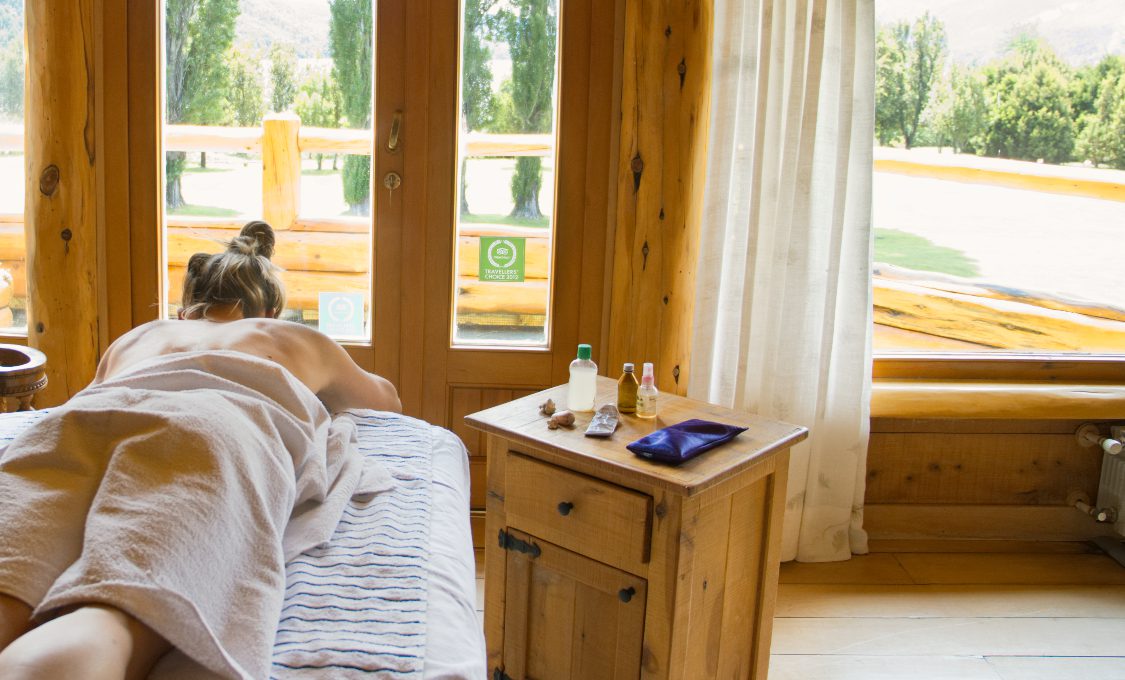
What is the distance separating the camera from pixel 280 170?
2.93m

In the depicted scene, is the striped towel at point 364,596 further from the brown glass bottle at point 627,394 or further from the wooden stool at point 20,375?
the wooden stool at point 20,375

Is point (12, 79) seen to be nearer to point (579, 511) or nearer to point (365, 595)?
point (579, 511)

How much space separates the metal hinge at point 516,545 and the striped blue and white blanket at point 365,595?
0.29 m

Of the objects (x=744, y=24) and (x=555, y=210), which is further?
(x=555, y=210)

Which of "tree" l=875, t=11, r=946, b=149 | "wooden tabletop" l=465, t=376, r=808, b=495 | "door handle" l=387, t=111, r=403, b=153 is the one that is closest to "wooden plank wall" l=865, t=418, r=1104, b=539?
"tree" l=875, t=11, r=946, b=149

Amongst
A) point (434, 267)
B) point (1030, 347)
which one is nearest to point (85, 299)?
point (434, 267)

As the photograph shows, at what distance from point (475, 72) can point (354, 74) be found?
35 cm

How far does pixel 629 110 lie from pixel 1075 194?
1.44 metres

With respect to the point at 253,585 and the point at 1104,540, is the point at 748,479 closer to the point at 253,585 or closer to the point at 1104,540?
the point at 253,585

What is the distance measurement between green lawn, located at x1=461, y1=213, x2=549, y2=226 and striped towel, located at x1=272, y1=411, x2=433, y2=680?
138 centimetres

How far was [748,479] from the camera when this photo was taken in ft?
6.17

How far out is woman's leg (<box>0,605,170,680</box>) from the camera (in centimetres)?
94

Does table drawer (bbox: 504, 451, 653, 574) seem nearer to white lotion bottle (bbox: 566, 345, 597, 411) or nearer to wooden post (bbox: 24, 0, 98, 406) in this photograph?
white lotion bottle (bbox: 566, 345, 597, 411)

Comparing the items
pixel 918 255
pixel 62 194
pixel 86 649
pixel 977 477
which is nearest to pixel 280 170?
pixel 62 194
